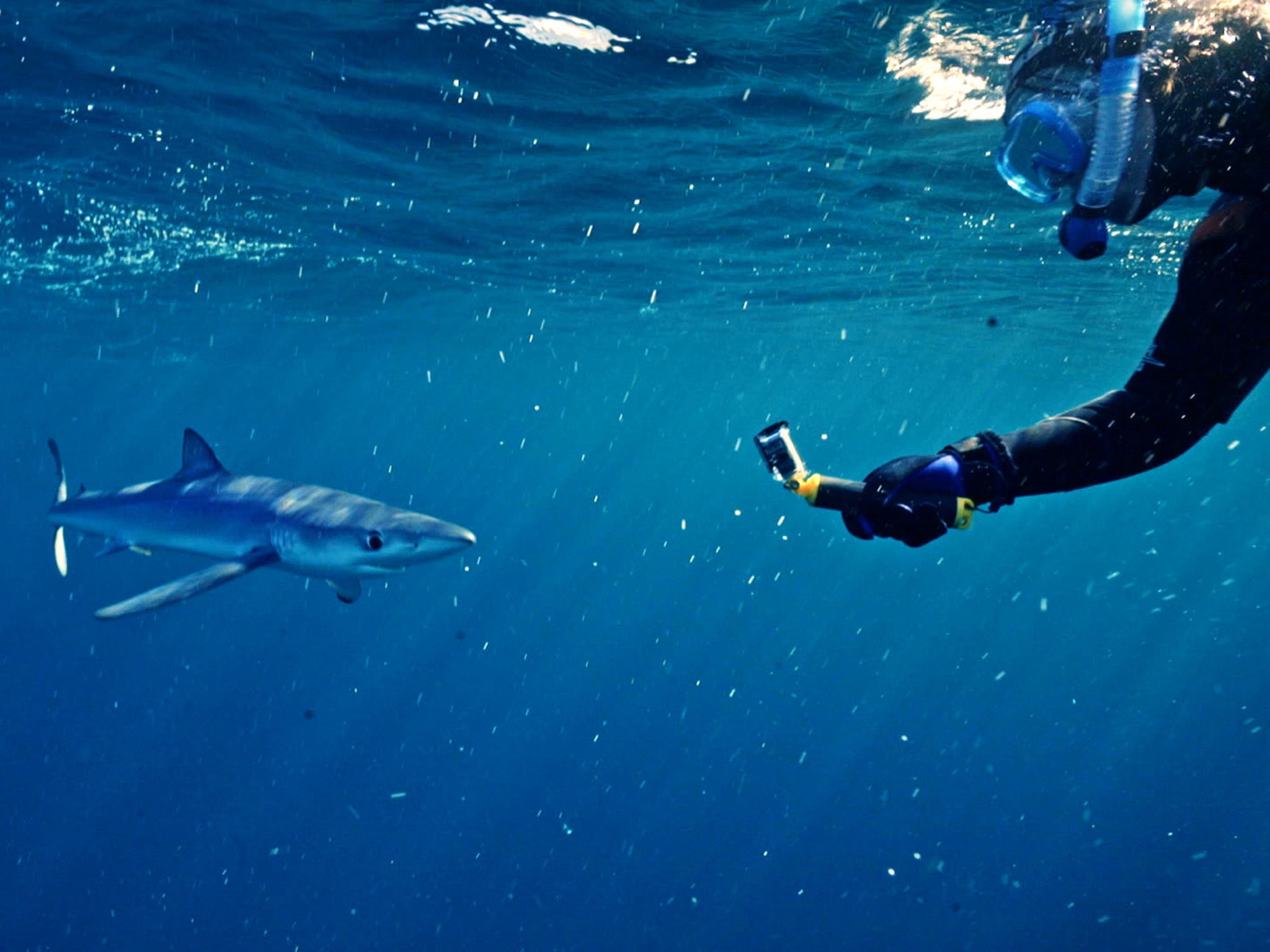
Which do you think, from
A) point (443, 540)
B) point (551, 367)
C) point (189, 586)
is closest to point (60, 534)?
point (189, 586)

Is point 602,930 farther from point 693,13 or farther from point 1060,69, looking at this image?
point 1060,69

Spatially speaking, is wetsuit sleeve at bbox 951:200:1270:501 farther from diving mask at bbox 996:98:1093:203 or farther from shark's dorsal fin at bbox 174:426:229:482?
shark's dorsal fin at bbox 174:426:229:482

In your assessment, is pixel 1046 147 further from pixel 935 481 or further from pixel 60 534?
pixel 60 534

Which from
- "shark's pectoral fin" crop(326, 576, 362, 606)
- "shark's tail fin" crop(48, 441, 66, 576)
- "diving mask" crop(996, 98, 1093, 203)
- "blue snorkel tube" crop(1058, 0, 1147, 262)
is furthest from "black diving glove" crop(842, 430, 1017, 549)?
"shark's tail fin" crop(48, 441, 66, 576)

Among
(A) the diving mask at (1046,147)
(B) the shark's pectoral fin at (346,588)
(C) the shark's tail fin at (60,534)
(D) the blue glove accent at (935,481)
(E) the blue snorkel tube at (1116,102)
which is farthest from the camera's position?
(C) the shark's tail fin at (60,534)

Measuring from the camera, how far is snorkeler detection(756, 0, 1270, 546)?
2213 mm

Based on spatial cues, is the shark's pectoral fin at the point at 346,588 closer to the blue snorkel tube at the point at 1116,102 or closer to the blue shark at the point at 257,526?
the blue shark at the point at 257,526

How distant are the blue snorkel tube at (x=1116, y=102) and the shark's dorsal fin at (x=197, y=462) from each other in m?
9.13

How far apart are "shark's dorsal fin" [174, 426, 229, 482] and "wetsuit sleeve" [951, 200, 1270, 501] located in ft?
29.3

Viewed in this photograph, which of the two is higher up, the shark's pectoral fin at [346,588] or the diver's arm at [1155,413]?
the diver's arm at [1155,413]

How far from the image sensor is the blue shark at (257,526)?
8.00 meters

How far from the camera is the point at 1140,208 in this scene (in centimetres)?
226

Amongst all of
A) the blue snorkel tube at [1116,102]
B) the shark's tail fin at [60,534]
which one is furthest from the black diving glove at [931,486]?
the shark's tail fin at [60,534]

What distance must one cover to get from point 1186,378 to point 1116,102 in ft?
2.66
